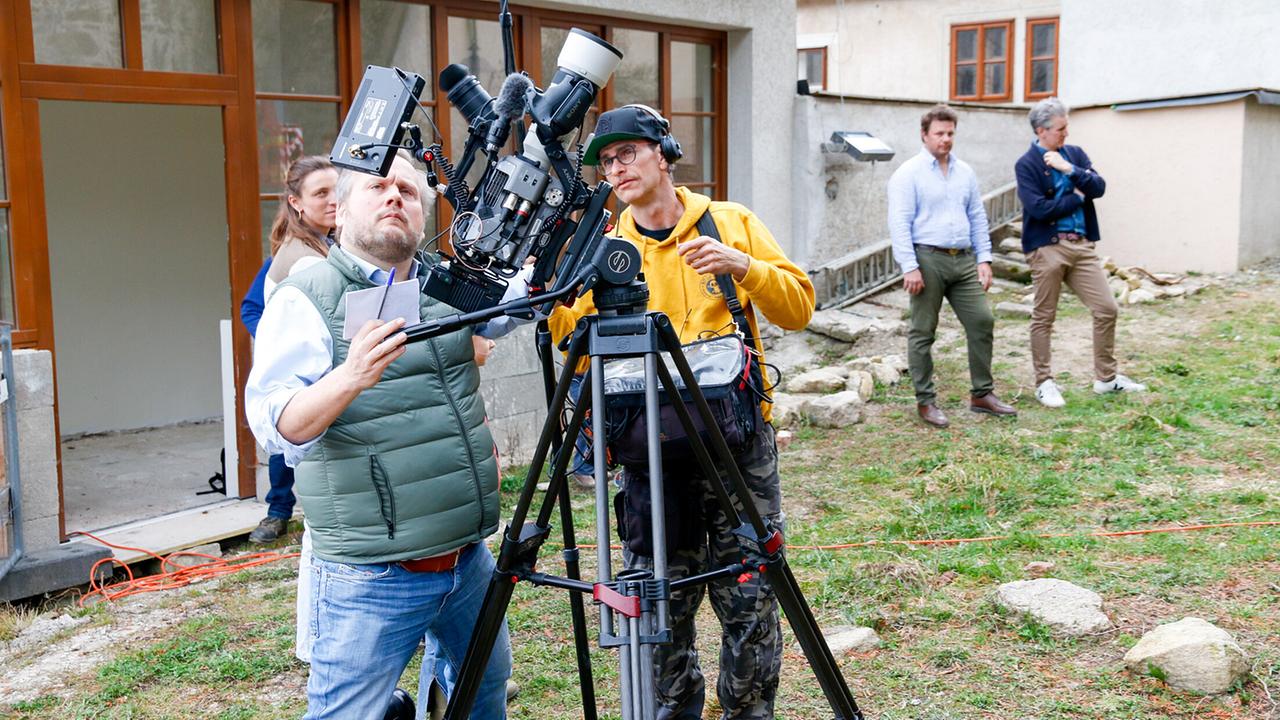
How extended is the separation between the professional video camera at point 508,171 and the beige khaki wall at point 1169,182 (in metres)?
11.6

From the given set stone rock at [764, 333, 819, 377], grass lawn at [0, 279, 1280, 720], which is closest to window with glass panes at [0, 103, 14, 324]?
grass lawn at [0, 279, 1280, 720]

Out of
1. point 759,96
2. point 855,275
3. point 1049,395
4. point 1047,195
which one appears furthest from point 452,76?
point 855,275

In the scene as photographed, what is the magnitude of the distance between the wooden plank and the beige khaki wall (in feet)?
33.8

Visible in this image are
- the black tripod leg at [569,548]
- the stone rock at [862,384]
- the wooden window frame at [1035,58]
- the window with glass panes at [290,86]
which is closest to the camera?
the black tripod leg at [569,548]

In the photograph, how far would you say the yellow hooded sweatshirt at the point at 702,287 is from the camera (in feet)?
10.1

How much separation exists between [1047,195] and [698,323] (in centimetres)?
509

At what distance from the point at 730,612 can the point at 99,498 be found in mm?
4465

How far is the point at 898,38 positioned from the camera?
1794 centimetres

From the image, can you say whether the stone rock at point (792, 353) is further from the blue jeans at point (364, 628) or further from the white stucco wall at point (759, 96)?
the blue jeans at point (364, 628)

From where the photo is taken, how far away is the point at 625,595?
91.7 inches

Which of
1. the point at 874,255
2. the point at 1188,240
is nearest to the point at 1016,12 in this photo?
the point at 1188,240

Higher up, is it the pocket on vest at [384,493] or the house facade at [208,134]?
the house facade at [208,134]

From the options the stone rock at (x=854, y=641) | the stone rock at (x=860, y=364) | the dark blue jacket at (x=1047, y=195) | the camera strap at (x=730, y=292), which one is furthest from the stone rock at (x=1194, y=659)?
the stone rock at (x=860, y=364)

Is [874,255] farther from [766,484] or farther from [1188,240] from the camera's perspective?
[766,484]
